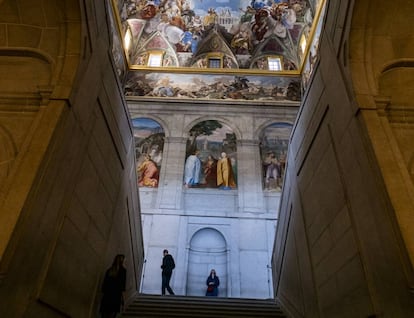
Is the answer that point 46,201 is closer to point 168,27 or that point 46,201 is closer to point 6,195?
point 6,195

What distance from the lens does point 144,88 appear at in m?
16.0

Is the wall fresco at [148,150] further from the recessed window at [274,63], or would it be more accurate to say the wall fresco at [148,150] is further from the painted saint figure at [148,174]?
the recessed window at [274,63]

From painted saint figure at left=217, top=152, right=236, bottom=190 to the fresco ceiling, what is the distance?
374 cm

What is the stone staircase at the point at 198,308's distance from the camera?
511 centimetres

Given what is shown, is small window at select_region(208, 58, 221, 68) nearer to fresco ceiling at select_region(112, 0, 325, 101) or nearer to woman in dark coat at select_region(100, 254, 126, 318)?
fresco ceiling at select_region(112, 0, 325, 101)

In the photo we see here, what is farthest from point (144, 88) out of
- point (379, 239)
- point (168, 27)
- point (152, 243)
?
point (379, 239)

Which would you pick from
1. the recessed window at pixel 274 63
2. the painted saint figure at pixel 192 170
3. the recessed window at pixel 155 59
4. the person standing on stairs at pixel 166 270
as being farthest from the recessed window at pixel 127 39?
the person standing on stairs at pixel 166 270

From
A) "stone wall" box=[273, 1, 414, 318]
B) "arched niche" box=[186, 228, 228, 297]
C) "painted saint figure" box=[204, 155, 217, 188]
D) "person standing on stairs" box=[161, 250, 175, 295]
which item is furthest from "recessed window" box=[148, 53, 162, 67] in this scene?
"stone wall" box=[273, 1, 414, 318]

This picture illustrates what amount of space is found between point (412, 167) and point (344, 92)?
117 centimetres

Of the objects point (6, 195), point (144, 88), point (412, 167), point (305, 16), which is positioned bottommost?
point (6, 195)

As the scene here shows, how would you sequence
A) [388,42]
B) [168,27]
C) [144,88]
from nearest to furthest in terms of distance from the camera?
[388,42], [144,88], [168,27]

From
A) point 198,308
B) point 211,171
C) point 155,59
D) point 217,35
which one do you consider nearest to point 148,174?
point 211,171

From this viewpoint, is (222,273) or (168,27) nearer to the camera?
(222,273)

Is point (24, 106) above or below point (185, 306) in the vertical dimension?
above
